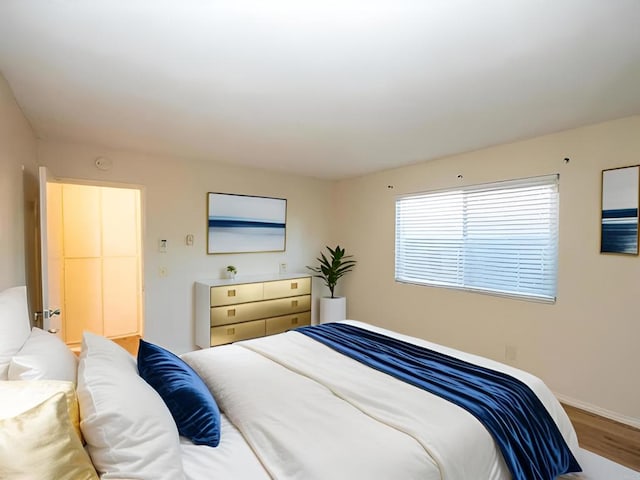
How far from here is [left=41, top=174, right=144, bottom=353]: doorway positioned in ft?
14.1

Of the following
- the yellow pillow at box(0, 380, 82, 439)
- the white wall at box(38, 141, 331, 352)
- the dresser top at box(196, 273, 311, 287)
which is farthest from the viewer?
the dresser top at box(196, 273, 311, 287)

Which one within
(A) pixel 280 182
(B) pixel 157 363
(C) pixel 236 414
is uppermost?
(A) pixel 280 182

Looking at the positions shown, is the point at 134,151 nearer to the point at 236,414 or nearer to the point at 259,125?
the point at 259,125

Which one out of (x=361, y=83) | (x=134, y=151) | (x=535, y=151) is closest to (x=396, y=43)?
(x=361, y=83)

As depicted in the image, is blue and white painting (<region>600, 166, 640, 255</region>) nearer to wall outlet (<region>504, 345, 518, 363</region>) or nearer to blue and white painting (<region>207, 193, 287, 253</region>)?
wall outlet (<region>504, 345, 518, 363</region>)

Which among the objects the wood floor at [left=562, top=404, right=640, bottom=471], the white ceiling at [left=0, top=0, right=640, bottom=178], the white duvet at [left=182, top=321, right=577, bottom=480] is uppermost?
the white ceiling at [left=0, top=0, right=640, bottom=178]

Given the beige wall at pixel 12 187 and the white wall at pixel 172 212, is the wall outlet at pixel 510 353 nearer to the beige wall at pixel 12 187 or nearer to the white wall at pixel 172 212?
the white wall at pixel 172 212

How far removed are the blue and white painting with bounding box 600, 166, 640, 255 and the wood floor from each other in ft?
4.26

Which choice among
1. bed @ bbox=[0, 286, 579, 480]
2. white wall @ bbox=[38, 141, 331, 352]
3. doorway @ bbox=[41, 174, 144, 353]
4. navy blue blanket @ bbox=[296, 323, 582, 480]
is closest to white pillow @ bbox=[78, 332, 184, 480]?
bed @ bbox=[0, 286, 579, 480]

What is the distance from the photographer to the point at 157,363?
1.65 metres

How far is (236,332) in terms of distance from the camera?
13.2 feet

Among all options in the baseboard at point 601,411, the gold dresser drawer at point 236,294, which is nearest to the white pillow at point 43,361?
the gold dresser drawer at point 236,294

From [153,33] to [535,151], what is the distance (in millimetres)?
3107

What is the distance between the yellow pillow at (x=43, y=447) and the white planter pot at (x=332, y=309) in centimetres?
389
